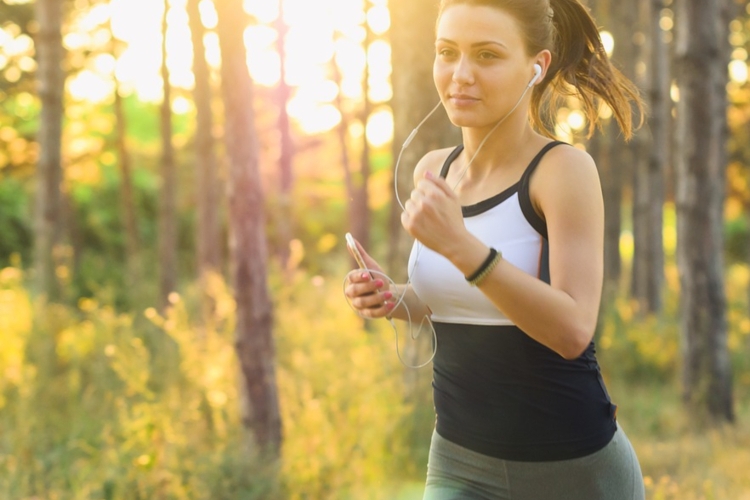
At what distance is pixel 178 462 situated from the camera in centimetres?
476

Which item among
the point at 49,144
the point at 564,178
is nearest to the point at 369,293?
the point at 564,178

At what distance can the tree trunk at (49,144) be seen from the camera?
10.2 meters

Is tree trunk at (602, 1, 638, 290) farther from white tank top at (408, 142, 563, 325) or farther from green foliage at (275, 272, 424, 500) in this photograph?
white tank top at (408, 142, 563, 325)

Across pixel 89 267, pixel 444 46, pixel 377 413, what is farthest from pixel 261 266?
pixel 89 267

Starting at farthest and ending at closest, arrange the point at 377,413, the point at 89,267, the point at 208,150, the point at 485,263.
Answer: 1. the point at 89,267
2. the point at 208,150
3. the point at 377,413
4. the point at 485,263

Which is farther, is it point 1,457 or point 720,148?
point 720,148

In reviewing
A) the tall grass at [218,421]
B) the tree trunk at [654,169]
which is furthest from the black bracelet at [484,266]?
the tree trunk at [654,169]

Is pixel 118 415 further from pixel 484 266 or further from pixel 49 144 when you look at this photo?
pixel 49 144

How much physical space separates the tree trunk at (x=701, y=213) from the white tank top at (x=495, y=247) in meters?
5.81

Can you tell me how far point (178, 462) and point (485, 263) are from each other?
3.32 m

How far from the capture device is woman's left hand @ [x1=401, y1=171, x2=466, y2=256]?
1875mm

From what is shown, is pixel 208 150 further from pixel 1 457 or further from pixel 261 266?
pixel 1 457

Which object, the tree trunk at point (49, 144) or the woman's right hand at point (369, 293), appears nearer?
the woman's right hand at point (369, 293)

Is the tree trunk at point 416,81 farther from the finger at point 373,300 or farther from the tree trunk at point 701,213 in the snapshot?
the finger at point 373,300
